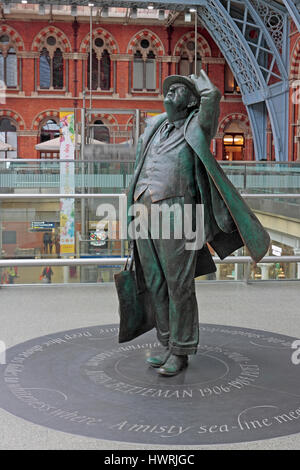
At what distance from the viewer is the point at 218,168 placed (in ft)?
11.2

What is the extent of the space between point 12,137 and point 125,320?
2750cm

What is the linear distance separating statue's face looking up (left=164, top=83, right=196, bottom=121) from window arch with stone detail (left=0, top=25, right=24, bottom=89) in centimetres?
2762

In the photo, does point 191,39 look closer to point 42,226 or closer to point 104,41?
point 104,41

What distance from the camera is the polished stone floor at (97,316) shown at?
2641 mm

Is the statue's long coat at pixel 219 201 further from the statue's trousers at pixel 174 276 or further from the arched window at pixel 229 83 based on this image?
the arched window at pixel 229 83

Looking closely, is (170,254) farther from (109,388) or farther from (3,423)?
(3,423)

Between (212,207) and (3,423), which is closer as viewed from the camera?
(3,423)

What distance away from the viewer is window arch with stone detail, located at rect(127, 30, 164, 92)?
97.8ft

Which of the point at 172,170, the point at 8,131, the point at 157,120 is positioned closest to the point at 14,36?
the point at 8,131

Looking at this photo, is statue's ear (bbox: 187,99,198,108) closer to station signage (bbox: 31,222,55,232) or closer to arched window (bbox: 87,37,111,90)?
station signage (bbox: 31,222,55,232)

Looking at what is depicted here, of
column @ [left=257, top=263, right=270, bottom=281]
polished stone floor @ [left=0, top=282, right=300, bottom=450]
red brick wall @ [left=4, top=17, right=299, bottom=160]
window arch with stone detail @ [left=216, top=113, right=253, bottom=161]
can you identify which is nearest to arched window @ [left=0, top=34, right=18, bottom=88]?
red brick wall @ [left=4, top=17, right=299, bottom=160]
